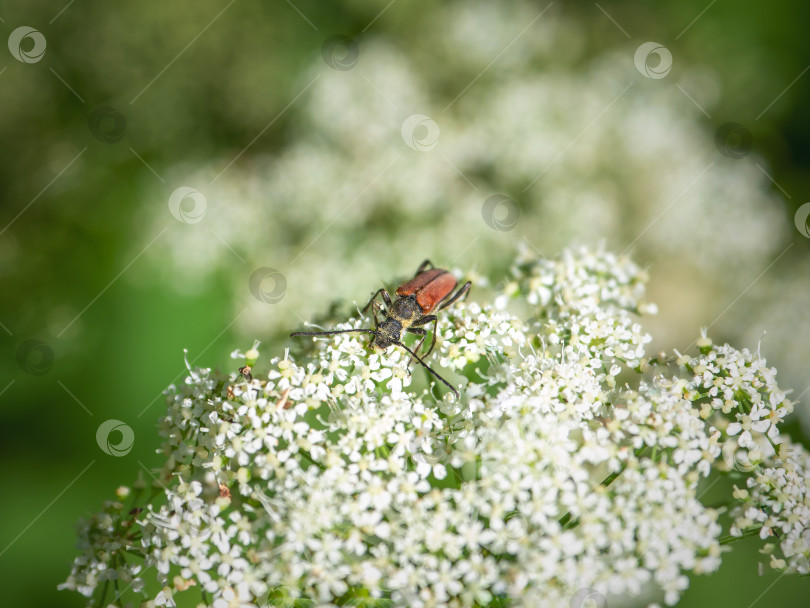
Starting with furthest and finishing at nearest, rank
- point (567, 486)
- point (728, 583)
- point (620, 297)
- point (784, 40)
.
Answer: point (784, 40) → point (728, 583) → point (620, 297) → point (567, 486)

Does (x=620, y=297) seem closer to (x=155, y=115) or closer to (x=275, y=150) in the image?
(x=275, y=150)

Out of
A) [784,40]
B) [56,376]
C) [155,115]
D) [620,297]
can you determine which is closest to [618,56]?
[784,40]

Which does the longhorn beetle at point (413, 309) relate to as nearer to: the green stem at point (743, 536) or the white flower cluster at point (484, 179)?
the white flower cluster at point (484, 179)

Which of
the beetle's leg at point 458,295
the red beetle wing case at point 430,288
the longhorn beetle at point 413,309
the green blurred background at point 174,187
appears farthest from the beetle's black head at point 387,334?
the green blurred background at point 174,187

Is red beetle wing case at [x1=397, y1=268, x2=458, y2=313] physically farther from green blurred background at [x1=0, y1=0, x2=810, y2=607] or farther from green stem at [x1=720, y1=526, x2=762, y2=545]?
green stem at [x1=720, y1=526, x2=762, y2=545]

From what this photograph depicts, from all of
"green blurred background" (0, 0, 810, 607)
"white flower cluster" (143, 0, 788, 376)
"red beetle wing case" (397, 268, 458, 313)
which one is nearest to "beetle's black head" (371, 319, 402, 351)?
"red beetle wing case" (397, 268, 458, 313)

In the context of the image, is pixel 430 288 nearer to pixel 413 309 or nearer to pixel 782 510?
pixel 413 309
